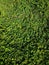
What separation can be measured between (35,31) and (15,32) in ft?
0.97

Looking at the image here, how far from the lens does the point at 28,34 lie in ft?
8.00

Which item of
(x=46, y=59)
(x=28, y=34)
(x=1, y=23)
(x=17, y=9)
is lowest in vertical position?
(x=46, y=59)

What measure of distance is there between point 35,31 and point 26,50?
31cm

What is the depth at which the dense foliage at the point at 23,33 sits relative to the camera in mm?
2357

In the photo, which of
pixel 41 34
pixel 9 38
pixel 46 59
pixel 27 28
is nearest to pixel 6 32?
pixel 9 38

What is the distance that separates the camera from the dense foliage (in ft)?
7.73

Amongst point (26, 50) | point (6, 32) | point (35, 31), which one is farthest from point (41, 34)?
point (6, 32)

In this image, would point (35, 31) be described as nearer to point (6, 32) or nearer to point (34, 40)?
point (34, 40)

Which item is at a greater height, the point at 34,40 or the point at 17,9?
the point at 17,9

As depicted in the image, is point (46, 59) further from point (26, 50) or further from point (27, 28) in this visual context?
point (27, 28)

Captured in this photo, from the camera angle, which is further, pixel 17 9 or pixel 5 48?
pixel 17 9

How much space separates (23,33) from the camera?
7.98ft

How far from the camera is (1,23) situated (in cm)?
242

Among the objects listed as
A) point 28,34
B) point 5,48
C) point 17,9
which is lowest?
point 5,48
